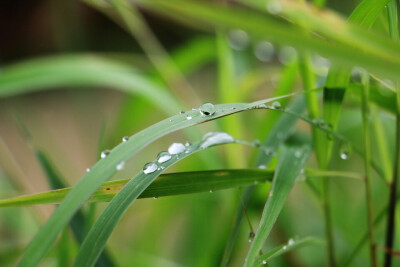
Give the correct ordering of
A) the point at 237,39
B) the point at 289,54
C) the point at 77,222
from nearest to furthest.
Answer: the point at 77,222, the point at 289,54, the point at 237,39

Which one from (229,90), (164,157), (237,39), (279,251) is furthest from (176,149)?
(237,39)

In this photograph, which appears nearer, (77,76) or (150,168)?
(150,168)

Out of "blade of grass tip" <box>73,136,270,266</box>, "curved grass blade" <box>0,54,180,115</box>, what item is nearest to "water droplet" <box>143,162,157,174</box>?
"blade of grass tip" <box>73,136,270,266</box>

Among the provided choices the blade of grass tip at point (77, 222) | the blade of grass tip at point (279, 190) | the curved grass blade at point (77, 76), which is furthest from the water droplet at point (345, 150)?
the curved grass blade at point (77, 76)

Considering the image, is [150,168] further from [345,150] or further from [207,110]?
[345,150]

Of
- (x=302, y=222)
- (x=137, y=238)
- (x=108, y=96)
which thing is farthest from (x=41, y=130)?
(x=302, y=222)

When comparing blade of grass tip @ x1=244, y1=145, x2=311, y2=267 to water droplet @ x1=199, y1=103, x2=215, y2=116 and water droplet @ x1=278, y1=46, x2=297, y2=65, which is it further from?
water droplet @ x1=278, y1=46, x2=297, y2=65

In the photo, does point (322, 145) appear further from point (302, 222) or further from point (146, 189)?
point (302, 222)
